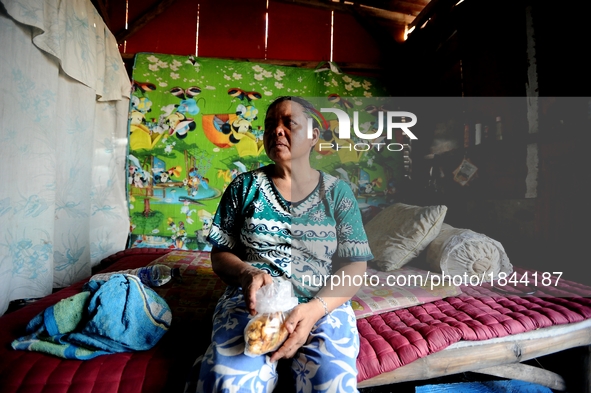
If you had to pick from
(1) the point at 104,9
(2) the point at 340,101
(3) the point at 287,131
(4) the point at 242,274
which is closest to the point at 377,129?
(2) the point at 340,101

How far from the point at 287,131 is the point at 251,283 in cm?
62

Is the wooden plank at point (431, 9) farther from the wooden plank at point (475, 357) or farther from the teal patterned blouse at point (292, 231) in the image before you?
the wooden plank at point (475, 357)

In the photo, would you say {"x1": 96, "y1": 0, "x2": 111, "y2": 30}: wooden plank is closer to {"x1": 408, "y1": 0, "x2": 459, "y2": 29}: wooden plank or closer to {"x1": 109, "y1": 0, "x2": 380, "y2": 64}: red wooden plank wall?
{"x1": 109, "y1": 0, "x2": 380, "y2": 64}: red wooden plank wall

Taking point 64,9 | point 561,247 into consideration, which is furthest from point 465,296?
point 64,9

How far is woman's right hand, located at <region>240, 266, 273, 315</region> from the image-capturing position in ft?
2.81

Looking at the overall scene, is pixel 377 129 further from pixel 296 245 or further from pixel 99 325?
pixel 99 325

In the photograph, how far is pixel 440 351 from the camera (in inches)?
46.9

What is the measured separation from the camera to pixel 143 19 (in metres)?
3.00

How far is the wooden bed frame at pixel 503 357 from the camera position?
114 cm

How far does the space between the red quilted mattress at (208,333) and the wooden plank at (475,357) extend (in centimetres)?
5

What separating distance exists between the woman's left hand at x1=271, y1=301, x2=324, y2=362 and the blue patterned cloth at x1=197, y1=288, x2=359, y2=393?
0.14 feet

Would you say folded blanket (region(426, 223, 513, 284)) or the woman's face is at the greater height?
the woman's face

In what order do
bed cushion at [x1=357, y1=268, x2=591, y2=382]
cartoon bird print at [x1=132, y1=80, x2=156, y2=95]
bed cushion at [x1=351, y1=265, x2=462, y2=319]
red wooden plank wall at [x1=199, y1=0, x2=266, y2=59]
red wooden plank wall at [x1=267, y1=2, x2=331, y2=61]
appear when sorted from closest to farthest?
1. bed cushion at [x1=357, y1=268, x2=591, y2=382]
2. bed cushion at [x1=351, y1=265, x2=462, y2=319]
3. cartoon bird print at [x1=132, y1=80, x2=156, y2=95]
4. red wooden plank wall at [x1=199, y1=0, x2=266, y2=59]
5. red wooden plank wall at [x1=267, y1=2, x2=331, y2=61]

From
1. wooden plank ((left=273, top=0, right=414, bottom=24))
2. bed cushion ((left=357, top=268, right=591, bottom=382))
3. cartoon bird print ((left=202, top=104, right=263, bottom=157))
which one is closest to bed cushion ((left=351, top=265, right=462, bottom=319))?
bed cushion ((left=357, top=268, right=591, bottom=382))
